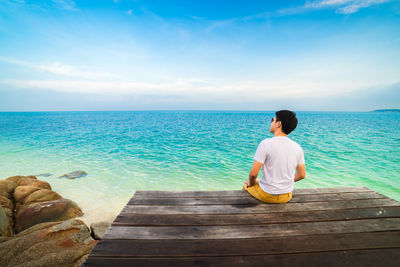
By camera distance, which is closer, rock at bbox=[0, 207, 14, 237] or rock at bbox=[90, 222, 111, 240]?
rock at bbox=[90, 222, 111, 240]

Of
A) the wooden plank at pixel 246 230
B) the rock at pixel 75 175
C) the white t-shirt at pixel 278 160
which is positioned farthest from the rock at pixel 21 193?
the white t-shirt at pixel 278 160

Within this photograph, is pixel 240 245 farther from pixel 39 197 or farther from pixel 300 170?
pixel 39 197

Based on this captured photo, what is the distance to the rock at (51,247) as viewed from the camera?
116 inches

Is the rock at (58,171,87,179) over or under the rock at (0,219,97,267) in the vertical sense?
under

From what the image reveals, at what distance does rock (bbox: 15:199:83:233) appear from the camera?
5102 millimetres

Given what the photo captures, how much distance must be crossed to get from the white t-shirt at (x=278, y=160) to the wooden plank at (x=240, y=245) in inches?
33.9

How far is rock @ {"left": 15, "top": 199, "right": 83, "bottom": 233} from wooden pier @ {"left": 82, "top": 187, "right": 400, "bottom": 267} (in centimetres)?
425

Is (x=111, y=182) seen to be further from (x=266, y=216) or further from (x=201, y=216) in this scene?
(x=266, y=216)

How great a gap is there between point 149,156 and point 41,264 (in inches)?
492

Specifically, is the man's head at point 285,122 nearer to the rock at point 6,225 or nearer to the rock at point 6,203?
the rock at point 6,225

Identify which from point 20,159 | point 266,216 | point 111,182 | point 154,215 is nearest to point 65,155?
point 20,159

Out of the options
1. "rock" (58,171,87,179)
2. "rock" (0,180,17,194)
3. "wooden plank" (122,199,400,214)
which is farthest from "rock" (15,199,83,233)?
"rock" (58,171,87,179)

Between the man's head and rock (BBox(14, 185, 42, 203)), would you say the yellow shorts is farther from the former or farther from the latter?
rock (BBox(14, 185, 42, 203))

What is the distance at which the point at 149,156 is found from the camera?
15156 millimetres
